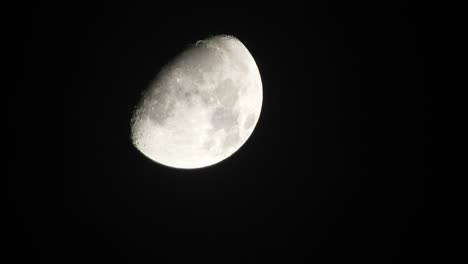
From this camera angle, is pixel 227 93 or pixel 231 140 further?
pixel 231 140

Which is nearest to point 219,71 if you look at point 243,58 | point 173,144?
point 243,58

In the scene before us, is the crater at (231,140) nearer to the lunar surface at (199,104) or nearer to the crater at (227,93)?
the lunar surface at (199,104)

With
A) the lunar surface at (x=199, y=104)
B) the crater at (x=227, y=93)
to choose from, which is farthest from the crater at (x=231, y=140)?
the crater at (x=227, y=93)

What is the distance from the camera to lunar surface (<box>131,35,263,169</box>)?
1735 millimetres

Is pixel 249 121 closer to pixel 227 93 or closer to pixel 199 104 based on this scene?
pixel 227 93

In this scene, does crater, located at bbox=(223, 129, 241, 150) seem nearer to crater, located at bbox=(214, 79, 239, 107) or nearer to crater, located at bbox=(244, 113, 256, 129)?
crater, located at bbox=(244, 113, 256, 129)

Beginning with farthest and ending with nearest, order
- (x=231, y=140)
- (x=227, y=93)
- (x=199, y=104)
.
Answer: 1. (x=231, y=140)
2. (x=227, y=93)
3. (x=199, y=104)

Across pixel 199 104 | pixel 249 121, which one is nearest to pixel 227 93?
pixel 199 104

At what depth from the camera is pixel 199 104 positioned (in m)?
1.78

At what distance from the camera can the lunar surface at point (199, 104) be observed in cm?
174

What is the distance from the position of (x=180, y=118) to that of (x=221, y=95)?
293 millimetres

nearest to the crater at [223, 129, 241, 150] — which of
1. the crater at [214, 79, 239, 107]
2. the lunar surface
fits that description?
the lunar surface

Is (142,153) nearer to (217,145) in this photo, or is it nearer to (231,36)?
(217,145)

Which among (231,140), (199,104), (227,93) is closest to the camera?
(199,104)
